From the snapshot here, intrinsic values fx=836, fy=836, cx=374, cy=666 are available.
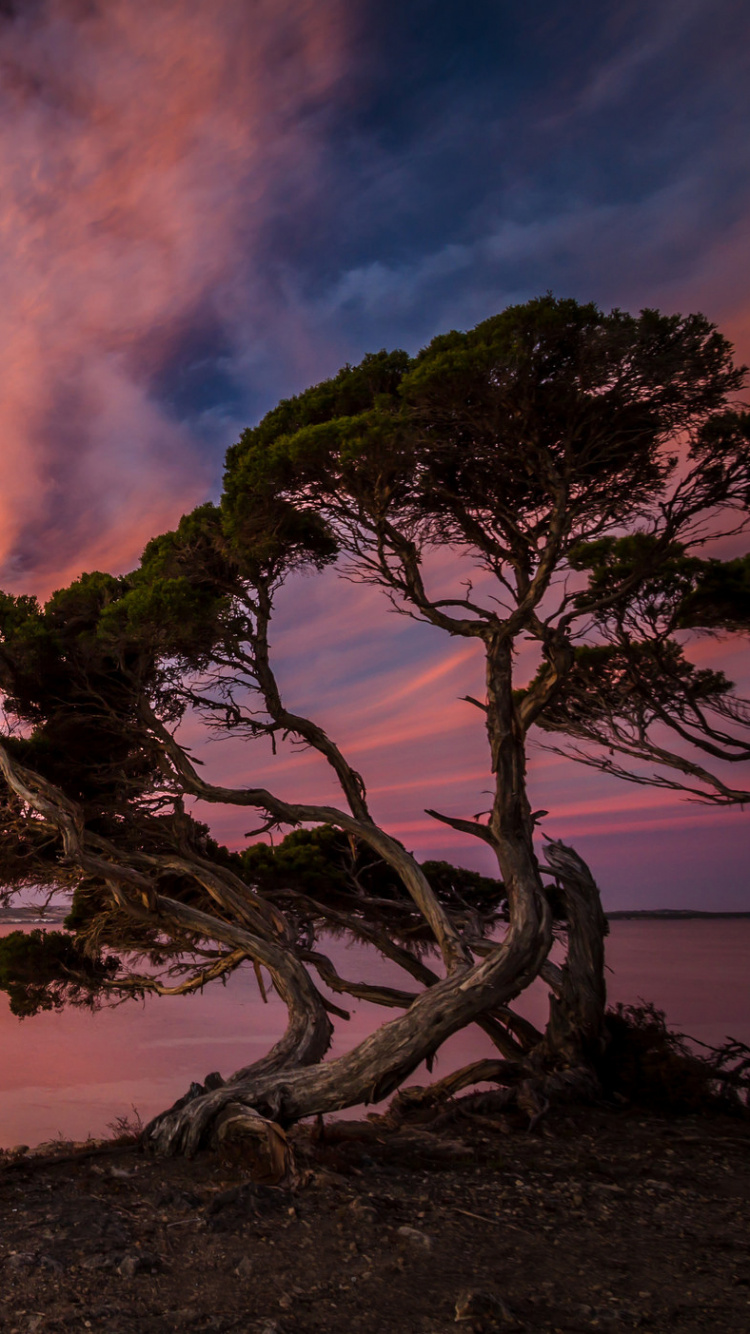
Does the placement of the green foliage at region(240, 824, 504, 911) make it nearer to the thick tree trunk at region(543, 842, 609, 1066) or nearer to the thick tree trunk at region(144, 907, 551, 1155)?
the thick tree trunk at region(543, 842, 609, 1066)

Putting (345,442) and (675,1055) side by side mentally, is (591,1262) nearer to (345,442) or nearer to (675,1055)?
(675,1055)

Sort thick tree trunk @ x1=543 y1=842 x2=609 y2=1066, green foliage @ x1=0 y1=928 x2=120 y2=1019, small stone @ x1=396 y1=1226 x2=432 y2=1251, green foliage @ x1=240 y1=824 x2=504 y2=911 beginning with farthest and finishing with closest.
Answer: green foliage @ x1=240 y1=824 x2=504 y2=911, green foliage @ x1=0 y1=928 x2=120 y2=1019, thick tree trunk @ x1=543 y1=842 x2=609 y2=1066, small stone @ x1=396 y1=1226 x2=432 y2=1251

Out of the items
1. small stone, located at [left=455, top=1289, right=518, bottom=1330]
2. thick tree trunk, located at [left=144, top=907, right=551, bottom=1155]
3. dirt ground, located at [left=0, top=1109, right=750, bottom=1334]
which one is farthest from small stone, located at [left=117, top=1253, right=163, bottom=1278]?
thick tree trunk, located at [left=144, top=907, right=551, bottom=1155]

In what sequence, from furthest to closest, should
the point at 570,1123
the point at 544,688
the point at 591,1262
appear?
the point at 544,688 → the point at 570,1123 → the point at 591,1262

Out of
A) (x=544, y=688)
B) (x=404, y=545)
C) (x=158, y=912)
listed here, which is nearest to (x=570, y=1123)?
(x=544, y=688)

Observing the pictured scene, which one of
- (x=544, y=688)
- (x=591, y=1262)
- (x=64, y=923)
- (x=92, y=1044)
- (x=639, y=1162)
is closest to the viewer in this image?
(x=591, y=1262)

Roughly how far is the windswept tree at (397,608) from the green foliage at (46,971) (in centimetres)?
13

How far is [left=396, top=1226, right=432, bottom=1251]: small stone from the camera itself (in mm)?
5254

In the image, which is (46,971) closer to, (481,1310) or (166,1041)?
(481,1310)

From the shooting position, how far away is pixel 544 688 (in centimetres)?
960

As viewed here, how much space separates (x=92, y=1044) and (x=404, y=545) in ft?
110

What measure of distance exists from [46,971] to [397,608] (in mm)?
7087

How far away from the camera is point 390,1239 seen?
5395mm

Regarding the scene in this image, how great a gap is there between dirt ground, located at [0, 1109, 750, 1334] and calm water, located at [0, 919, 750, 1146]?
3.47 meters
